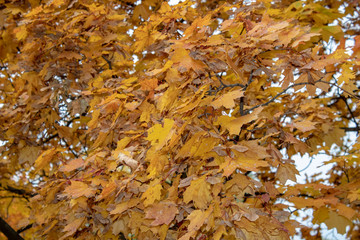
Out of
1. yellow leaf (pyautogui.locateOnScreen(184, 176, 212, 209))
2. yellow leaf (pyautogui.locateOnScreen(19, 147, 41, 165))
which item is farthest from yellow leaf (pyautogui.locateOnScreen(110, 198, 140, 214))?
yellow leaf (pyautogui.locateOnScreen(19, 147, 41, 165))

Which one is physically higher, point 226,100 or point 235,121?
point 226,100

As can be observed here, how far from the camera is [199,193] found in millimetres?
1728

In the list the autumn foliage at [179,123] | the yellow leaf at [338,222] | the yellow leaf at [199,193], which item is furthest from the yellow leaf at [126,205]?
the yellow leaf at [338,222]

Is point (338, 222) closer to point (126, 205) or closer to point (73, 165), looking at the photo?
point (126, 205)

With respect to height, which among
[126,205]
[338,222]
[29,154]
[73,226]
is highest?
→ [126,205]

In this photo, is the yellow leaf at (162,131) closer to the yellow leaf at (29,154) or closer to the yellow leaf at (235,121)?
the yellow leaf at (235,121)

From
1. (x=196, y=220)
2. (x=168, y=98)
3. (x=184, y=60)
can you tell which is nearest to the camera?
(x=196, y=220)

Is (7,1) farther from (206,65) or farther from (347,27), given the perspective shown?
(347,27)

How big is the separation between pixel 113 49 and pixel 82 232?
173 cm

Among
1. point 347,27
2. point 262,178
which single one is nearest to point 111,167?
point 262,178

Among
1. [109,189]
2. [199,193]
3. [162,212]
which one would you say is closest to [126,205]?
[109,189]

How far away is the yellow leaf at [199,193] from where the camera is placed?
1.72m

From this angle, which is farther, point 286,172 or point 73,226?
point 286,172

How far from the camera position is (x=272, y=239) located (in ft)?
6.43
